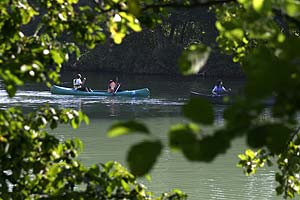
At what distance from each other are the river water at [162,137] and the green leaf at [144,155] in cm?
2

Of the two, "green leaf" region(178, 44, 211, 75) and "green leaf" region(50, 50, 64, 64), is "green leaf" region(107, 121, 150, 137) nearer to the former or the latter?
"green leaf" region(178, 44, 211, 75)

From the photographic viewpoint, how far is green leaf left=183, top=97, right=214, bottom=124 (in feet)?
3.78

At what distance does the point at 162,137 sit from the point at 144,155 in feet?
5.72

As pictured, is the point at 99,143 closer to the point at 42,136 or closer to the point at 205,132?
the point at 42,136

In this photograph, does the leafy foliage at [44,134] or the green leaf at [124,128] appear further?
the leafy foliage at [44,134]

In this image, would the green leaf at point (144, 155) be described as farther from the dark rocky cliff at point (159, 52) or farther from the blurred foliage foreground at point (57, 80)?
the dark rocky cliff at point (159, 52)

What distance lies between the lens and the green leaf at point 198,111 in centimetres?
115

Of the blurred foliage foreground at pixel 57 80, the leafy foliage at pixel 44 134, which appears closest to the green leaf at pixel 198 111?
the blurred foliage foreground at pixel 57 80

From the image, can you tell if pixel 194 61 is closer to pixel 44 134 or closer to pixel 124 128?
pixel 124 128

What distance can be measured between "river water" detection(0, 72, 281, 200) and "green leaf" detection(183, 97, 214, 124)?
0.09 meters

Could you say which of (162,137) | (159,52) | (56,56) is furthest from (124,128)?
(159,52)

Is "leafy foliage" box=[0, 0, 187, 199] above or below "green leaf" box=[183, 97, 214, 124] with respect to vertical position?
below

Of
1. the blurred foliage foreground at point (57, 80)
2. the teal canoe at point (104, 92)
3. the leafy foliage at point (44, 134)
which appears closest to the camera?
the blurred foliage foreground at point (57, 80)

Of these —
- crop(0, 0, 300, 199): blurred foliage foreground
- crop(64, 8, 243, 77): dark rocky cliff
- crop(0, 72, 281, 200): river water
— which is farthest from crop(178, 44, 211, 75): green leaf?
crop(64, 8, 243, 77): dark rocky cliff
